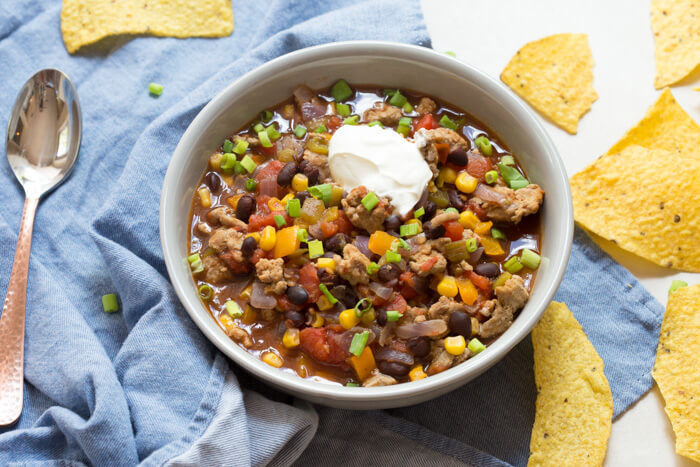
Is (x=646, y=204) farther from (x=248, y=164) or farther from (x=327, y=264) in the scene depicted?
(x=248, y=164)

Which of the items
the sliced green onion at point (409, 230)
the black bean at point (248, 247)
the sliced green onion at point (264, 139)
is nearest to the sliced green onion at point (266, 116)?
the sliced green onion at point (264, 139)

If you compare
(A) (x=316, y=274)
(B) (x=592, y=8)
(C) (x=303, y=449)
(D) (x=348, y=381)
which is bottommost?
(C) (x=303, y=449)

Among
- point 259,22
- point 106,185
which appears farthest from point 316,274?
point 259,22

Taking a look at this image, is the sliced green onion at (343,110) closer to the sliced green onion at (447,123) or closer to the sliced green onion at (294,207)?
the sliced green onion at (447,123)

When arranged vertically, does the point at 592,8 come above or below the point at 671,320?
above

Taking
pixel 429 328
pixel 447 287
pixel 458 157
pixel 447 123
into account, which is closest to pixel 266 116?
pixel 447 123

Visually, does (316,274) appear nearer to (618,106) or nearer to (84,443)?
(84,443)

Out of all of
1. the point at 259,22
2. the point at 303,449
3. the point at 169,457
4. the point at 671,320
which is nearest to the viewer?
the point at 169,457
